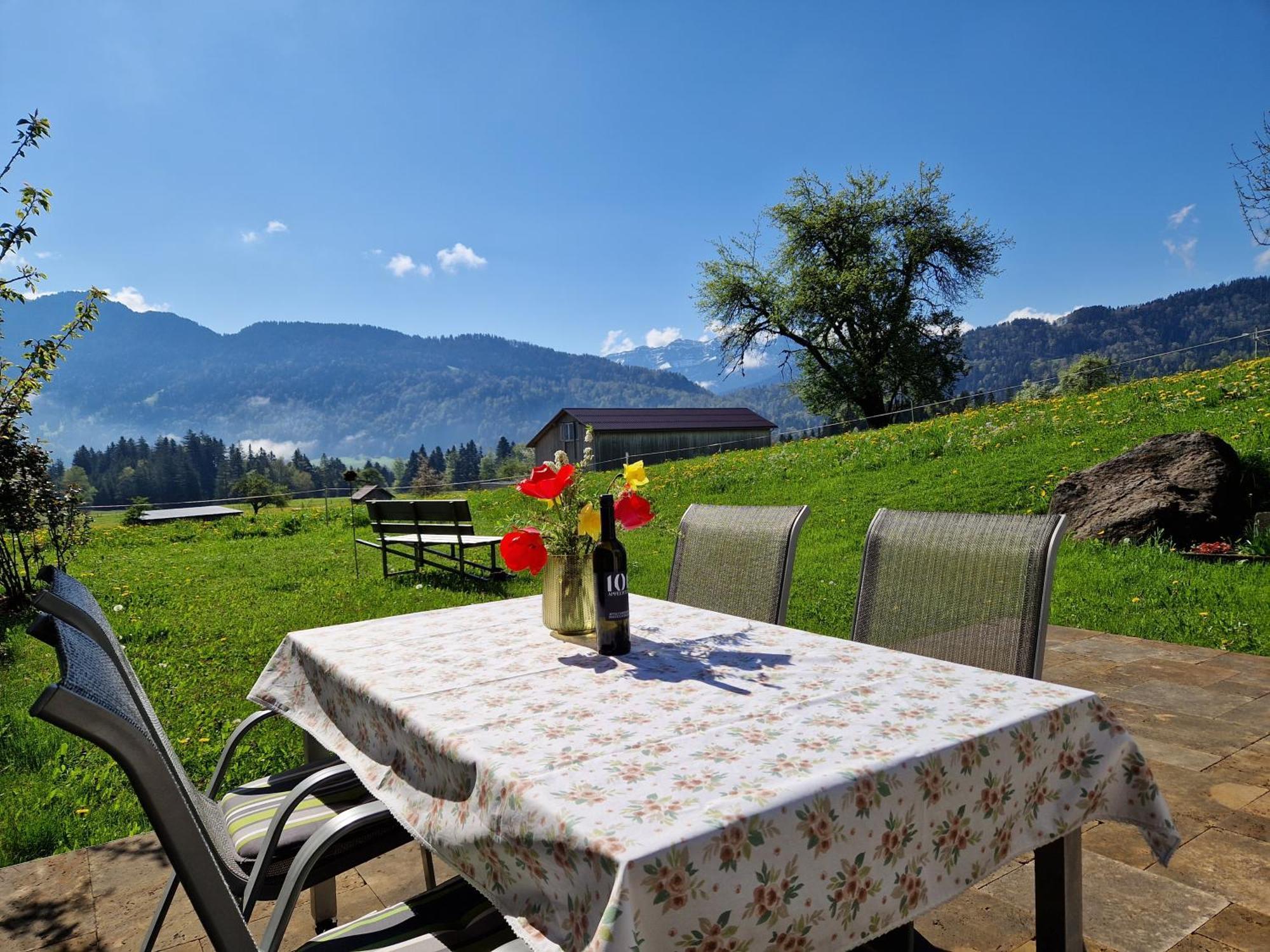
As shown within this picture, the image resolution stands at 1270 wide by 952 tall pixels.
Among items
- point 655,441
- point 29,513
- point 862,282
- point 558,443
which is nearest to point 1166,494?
point 29,513

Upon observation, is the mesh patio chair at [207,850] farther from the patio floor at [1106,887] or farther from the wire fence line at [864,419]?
the wire fence line at [864,419]

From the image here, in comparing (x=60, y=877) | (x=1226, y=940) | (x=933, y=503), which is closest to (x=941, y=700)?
(x=1226, y=940)

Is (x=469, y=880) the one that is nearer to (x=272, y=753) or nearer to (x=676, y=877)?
(x=676, y=877)

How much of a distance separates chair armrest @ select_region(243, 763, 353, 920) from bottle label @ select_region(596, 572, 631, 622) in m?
0.63

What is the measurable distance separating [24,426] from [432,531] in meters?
3.64

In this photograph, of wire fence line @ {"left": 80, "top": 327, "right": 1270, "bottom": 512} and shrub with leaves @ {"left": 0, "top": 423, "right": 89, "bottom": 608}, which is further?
wire fence line @ {"left": 80, "top": 327, "right": 1270, "bottom": 512}

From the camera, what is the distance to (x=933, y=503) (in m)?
8.73

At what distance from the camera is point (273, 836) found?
152 centimetres

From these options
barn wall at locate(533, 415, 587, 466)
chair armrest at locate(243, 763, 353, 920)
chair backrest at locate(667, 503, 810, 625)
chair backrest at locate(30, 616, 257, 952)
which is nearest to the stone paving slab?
chair backrest at locate(667, 503, 810, 625)

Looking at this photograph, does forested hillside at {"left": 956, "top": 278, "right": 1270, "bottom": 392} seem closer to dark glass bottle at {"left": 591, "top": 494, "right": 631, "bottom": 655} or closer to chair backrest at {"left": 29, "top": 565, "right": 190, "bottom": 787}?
dark glass bottle at {"left": 591, "top": 494, "right": 631, "bottom": 655}

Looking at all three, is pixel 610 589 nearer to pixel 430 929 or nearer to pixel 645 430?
pixel 430 929

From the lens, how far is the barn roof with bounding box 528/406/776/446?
37.1 metres

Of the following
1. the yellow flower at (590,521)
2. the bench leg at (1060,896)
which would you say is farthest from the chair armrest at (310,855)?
the bench leg at (1060,896)

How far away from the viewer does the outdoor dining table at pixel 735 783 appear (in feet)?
2.92
